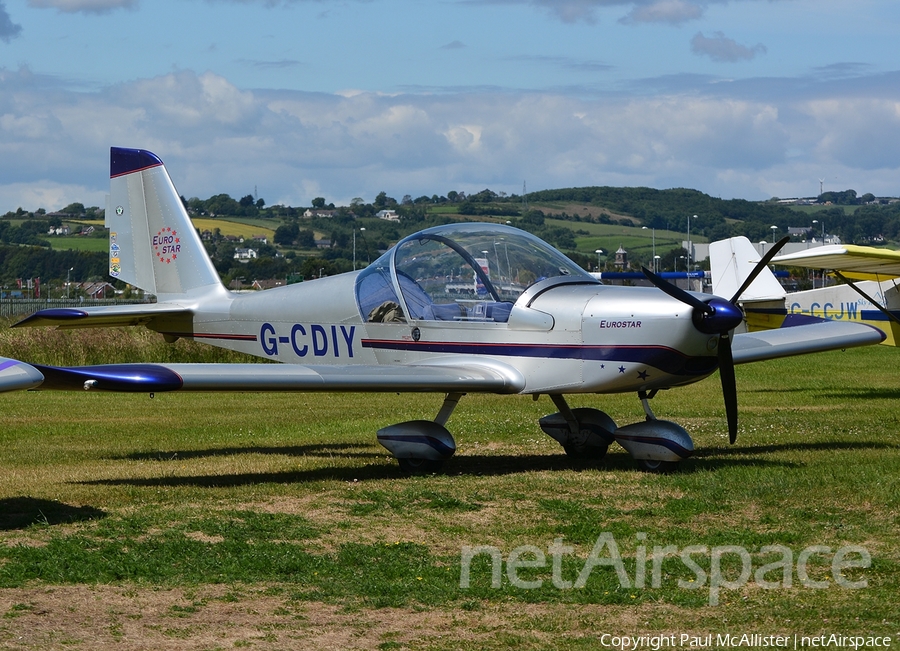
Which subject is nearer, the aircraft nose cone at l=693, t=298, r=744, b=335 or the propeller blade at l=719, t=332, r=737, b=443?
the aircraft nose cone at l=693, t=298, r=744, b=335

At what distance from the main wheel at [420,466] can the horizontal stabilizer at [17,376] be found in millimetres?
4042

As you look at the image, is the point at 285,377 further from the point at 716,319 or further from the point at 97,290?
→ the point at 97,290

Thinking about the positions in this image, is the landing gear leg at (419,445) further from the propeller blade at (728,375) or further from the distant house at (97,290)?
the distant house at (97,290)

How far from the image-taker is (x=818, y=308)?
26062mm

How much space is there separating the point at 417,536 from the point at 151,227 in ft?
27.0

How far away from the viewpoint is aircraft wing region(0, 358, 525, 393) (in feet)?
30.7

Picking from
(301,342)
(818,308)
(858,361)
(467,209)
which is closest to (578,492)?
(301,342)

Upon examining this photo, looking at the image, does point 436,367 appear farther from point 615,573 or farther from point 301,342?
point 615,573

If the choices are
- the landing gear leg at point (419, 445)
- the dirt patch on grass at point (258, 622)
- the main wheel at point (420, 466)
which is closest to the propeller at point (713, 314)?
the landing gear leg at point (419, 445)

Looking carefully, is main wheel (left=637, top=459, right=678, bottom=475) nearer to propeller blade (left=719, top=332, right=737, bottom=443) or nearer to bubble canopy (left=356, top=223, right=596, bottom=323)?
propeller blade (left=719, top=332, right=737, bottom=443)

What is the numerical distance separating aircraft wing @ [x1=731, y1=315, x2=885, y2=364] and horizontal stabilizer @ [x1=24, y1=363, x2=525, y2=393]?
3181 mm

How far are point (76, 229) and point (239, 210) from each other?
119 feet

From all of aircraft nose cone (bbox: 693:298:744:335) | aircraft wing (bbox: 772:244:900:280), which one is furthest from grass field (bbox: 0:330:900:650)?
aircraft wing (bbox: 772:244:900:280)

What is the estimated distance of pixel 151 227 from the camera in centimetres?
1505
